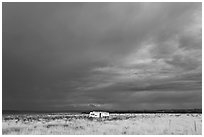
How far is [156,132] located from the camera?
19.1m

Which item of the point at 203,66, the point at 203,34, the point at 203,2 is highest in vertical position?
the point at 203,2

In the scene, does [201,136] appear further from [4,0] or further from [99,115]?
[99,115]

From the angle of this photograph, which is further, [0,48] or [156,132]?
[156,132]

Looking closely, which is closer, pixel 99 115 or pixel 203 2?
pixel 203 2

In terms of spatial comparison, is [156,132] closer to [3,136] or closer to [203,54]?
[203,54]

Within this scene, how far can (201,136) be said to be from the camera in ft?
53.2

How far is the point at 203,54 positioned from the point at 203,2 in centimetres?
243

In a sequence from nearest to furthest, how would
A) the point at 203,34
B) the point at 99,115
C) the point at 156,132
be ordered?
the point at 203,34, the point at 156,132, the point at 99,115

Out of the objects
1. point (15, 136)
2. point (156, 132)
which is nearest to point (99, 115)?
point (156, 132)

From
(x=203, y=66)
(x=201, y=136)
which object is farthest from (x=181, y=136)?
(x=203, y=66)

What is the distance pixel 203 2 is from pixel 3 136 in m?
11.5

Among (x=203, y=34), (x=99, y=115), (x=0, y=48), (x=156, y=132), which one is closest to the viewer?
(x=203, y=34)

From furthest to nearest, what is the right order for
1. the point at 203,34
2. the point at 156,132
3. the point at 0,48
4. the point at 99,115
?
the point at 99,115 → the point at 156,132 → the point at 0,48 → the point at 203,34

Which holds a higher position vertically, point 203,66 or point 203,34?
point 203,34
